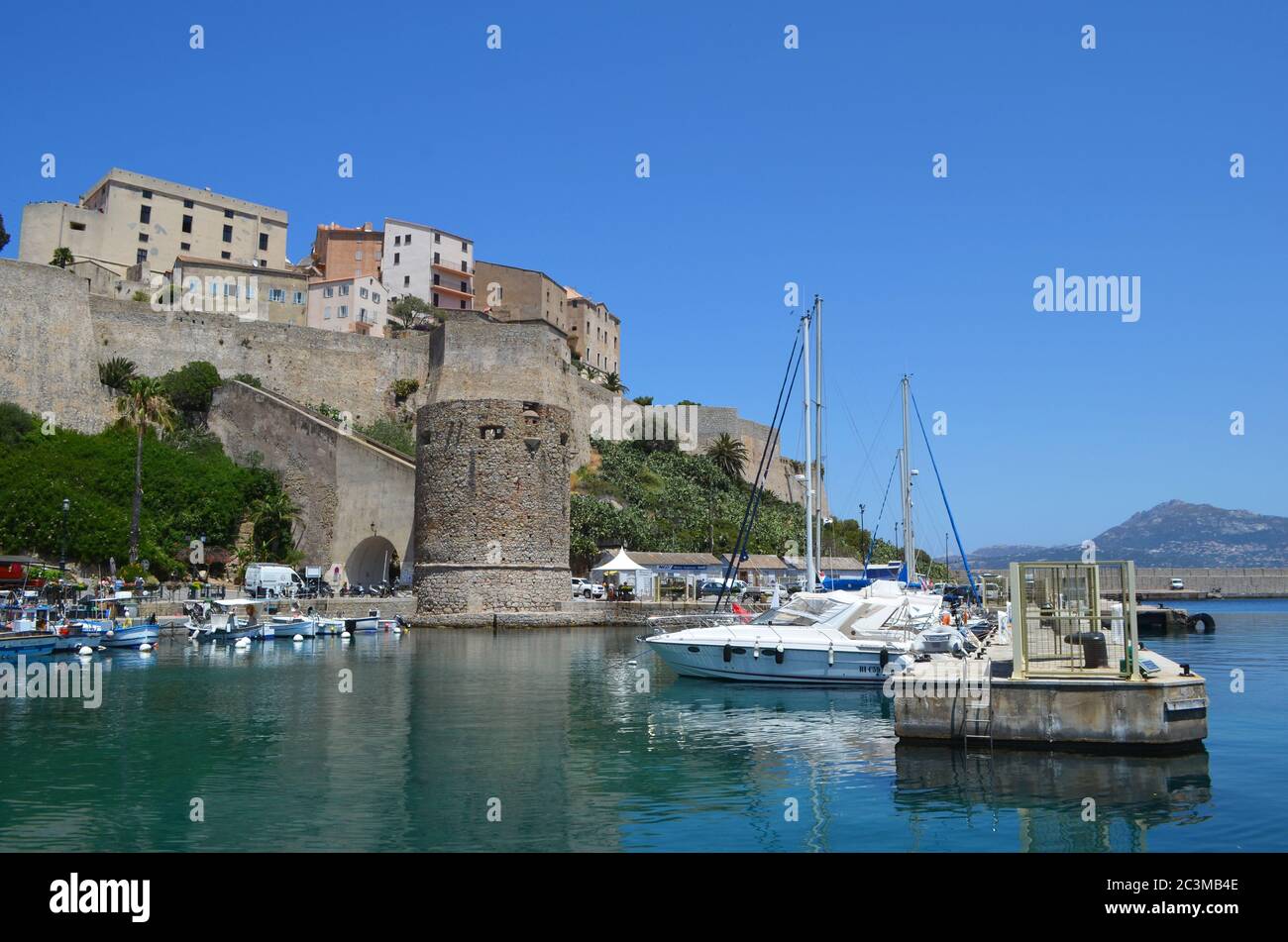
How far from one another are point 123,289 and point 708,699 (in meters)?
48.5

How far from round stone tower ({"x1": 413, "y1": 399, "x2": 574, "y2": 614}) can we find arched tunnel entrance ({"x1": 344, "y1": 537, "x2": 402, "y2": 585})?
7377 millimetres

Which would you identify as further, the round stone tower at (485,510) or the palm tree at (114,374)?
the palm tree at (114,374)

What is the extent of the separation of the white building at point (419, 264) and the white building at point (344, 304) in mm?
4046

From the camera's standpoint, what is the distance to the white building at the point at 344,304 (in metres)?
61.2

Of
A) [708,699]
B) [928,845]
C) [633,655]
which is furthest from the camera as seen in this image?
[633,655]

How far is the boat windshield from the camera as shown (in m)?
20.2

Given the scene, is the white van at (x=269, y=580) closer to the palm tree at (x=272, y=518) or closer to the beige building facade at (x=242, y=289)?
the palm tree at (x=272, y=518)

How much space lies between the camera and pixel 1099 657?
40.0 feet

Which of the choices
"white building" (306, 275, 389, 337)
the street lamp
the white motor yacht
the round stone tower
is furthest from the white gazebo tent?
"white building" (306, 275, 389, 337)

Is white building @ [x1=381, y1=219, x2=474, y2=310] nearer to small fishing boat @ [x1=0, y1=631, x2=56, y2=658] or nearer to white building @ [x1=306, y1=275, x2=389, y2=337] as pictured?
white building @ [x1=306, y1=275, x2=389, y2=337]

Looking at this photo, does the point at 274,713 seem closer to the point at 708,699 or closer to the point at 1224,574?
the point at 708,699

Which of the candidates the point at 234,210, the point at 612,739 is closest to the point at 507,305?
the point at 234,210

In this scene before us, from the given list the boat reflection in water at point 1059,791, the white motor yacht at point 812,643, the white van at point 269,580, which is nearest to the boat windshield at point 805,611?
the white motor yacht at point 812,643

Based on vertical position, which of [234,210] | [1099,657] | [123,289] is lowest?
[1099,657]
